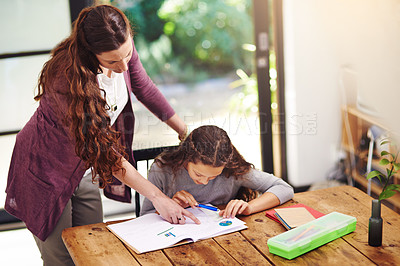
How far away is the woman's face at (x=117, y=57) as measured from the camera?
1.62m

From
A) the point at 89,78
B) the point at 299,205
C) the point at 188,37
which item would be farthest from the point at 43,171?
the point at 188,37

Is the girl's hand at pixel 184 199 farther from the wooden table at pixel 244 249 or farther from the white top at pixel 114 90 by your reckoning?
the white top at pixel 114 90

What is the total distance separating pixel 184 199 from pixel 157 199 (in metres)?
0.16

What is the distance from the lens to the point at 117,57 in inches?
64.2

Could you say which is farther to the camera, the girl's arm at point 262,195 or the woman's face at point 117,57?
the girl's arm at point 262,195

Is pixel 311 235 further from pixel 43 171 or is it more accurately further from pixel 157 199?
pixel 43 171

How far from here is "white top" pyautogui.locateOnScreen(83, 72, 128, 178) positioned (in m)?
1.86

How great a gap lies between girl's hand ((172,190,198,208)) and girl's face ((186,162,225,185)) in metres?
0.07

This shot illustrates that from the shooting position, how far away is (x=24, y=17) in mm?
2770

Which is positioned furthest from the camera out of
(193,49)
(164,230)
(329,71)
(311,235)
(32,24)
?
(193,49)

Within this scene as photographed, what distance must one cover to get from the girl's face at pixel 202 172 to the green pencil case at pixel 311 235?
40 centimetres

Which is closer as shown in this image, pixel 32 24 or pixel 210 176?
pixel 210 176

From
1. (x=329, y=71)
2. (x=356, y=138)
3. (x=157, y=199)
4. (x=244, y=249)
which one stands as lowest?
(x=356, y=138)

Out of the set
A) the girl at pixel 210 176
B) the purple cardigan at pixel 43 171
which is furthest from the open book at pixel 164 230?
the purple cardigan at pixel 43 171
